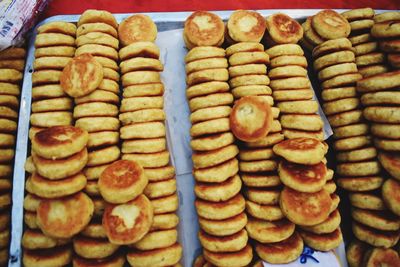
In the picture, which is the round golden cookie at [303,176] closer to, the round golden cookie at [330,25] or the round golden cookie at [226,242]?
the round golden cookie at [226,242]

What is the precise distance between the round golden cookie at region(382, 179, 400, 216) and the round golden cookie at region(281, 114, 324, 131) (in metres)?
0.70

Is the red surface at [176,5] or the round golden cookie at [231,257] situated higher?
the red surface at [176,5]

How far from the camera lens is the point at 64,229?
2.23 m

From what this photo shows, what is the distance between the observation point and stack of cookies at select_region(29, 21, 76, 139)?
102 inches

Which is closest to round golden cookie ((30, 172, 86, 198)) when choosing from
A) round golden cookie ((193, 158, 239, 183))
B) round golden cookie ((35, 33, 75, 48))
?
round golden cookie ((193, 158, 239, 183))

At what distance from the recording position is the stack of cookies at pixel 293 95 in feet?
9.03

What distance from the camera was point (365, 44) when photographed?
3.19 metres

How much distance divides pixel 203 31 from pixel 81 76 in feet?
3.68

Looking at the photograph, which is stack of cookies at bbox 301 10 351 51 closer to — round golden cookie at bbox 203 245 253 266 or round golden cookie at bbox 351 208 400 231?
round golden cookie at bbox 351 208 400 231

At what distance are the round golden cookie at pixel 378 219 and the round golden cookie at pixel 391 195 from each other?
0.28ft

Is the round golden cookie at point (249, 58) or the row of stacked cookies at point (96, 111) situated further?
the round golden cookie at point (249, 58)

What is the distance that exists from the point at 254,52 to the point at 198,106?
2.29ft

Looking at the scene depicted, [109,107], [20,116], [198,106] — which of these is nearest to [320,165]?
[198,106]

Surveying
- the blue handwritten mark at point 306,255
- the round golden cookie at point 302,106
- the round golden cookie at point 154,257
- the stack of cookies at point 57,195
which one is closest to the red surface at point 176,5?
the round golden cookie at point 302,106
